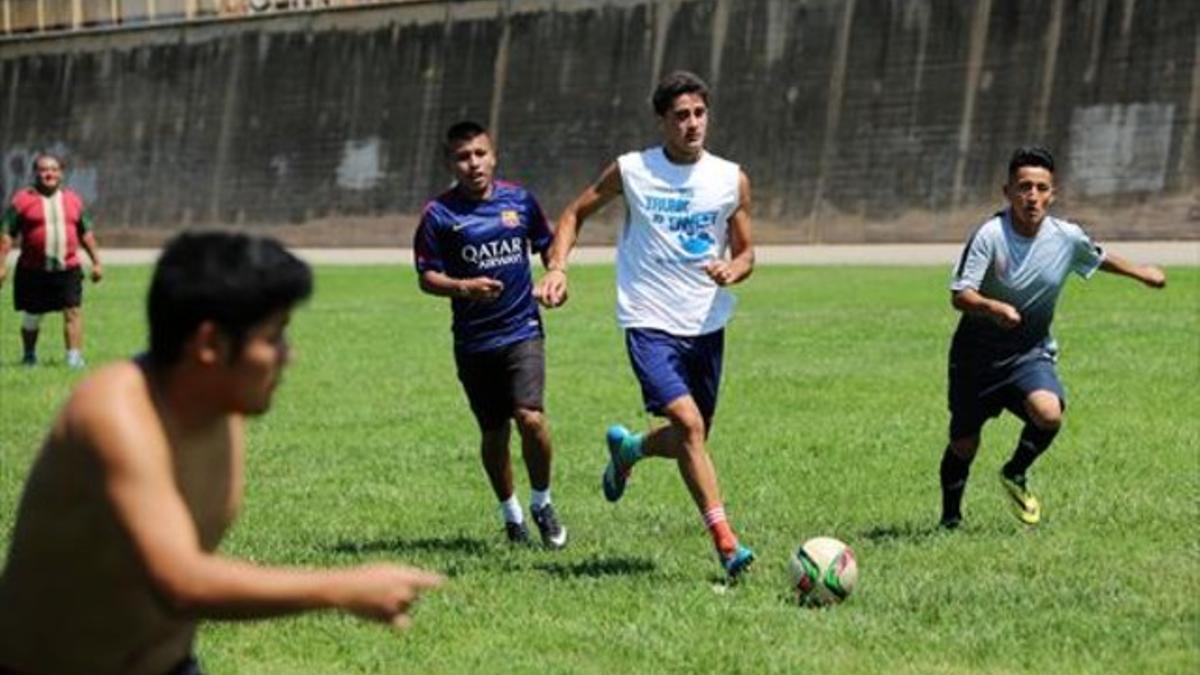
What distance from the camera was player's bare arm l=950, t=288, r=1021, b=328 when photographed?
28.4 ft

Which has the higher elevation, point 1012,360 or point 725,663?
point 1012,360

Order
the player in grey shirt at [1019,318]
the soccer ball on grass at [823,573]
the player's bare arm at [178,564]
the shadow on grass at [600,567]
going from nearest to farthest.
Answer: the player's bare arm at [178,564] → the soccer ball on grass at [823,573] → the shadow on grass at [600,567] → the player in grey shirt at [1019,318]

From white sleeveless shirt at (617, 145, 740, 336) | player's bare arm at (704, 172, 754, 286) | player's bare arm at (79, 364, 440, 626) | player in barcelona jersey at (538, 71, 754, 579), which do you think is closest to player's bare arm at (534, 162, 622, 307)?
player in barcelona jersey at (538, 71, 754, 579)

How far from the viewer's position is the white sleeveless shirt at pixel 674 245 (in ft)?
27.9

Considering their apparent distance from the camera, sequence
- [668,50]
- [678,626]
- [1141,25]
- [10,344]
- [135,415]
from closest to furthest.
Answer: [135,415] → [678,626] → [10,344] → [1141,25] → [668,50]

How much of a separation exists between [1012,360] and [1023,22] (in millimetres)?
31570

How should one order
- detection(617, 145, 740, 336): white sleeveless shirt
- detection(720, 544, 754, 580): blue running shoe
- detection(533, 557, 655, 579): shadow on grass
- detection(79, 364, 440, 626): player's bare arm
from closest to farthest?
detection(79, 364, 440, 626): player's bare arm
detection(720, 544, 754, 580): blue running shoe
detection(533, 557, 655, 579): shadow on grass
detection(617, 145, 740, 336): white sleeveless shirt

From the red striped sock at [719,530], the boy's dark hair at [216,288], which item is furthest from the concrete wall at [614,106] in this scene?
the boy's dark hair at [216,288]

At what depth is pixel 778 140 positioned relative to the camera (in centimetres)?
4238

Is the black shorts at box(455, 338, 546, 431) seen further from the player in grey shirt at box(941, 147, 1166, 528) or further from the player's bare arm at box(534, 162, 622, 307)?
the player in grey shirt at box(941, 147, 1166, 528)

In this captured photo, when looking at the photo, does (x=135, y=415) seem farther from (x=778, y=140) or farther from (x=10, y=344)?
(x=778, y=140)

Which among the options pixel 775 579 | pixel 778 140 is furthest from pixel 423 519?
pixel 778 140

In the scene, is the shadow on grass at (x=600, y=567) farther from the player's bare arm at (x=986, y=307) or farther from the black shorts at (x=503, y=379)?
the player's bare arm at (x=986, y=307)

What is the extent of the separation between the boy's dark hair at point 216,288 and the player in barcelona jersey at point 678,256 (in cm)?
468
